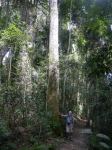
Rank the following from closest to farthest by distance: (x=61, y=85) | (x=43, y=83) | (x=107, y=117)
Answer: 1. (x=107, y=117)
2. (x=43, y=83)
3. (x=61, y=85)

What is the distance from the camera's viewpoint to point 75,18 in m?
27.8

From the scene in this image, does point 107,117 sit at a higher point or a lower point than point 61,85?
lower

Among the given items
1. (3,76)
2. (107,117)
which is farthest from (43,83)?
(107,117)

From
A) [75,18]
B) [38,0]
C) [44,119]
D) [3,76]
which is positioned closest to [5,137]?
[44,119]

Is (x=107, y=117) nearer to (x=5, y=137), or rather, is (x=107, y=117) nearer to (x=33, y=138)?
(x=33, y=138)

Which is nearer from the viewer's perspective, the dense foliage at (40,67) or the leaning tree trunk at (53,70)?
the dense foliage at (40,67)

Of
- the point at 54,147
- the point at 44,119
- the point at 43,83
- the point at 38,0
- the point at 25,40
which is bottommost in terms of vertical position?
the point at 54,147

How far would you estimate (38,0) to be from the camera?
74.4ft

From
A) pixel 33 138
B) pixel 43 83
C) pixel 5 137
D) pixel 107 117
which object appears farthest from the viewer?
pixel 43 83

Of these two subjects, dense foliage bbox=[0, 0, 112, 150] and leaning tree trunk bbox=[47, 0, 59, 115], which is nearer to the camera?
dense foliage bbox=[0, 0, 112, 150]

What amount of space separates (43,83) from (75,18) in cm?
924

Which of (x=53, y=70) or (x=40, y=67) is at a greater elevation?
(x=40, y=67)

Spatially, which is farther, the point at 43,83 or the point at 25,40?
the point at 43,83

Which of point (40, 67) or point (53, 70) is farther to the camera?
point (40, 67)
